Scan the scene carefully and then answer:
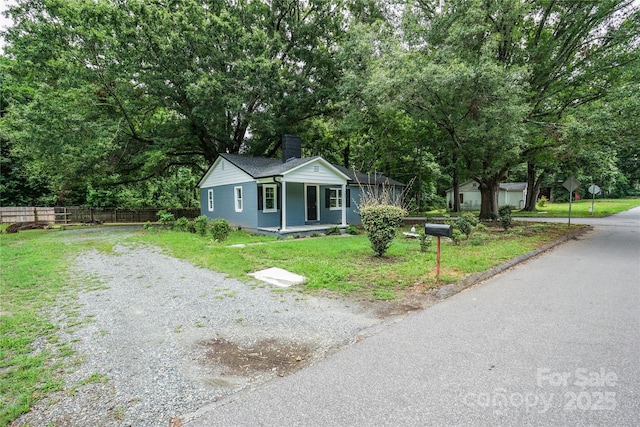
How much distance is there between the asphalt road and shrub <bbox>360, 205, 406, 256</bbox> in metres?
3.38

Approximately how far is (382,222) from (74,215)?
22.1 meters

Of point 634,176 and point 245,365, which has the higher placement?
point 634,176

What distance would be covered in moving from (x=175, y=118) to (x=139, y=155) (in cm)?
355

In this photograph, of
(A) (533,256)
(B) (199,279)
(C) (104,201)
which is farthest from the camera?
(C) (104,201)

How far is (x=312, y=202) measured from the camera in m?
16.0

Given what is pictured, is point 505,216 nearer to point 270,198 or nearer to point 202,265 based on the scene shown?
point 270,198

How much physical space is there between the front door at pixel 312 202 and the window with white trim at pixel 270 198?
1726 mm

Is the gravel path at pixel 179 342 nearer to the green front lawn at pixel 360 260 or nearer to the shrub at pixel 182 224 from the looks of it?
the green front lawn at pixel 360 260

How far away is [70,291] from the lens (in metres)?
5.57

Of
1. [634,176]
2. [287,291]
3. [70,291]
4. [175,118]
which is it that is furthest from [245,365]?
[634,176]

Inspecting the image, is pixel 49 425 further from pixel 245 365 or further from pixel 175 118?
pixel 175 118

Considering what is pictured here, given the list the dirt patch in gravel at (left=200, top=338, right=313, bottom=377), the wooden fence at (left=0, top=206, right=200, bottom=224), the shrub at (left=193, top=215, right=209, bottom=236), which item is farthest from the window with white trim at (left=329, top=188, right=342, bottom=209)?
the wooden fence at (left=0, top=206, right=200, bottom=224)

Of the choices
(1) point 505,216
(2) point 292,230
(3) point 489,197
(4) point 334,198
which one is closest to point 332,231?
(2) point 292,230

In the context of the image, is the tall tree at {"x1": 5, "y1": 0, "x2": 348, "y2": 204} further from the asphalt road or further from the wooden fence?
the asphalt road
